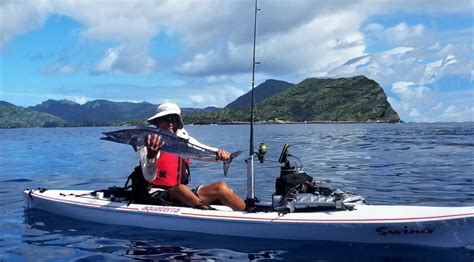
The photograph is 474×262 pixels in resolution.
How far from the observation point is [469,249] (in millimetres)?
7750

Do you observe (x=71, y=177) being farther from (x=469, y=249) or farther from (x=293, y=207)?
(x=469, y=249)

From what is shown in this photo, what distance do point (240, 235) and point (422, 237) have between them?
3153 mm

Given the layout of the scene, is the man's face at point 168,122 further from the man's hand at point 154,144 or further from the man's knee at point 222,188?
the man's knee at point 222,188

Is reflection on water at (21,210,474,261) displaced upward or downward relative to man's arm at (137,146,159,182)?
downward

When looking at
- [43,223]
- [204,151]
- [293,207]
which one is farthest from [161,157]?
[43,223]

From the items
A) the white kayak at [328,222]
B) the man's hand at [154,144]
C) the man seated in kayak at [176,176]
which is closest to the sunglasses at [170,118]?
the man seated in kayak at [176,176]

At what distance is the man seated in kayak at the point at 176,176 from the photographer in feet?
28.7

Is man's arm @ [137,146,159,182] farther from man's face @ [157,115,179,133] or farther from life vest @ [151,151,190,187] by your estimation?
man's face @ [157,115,179,133]

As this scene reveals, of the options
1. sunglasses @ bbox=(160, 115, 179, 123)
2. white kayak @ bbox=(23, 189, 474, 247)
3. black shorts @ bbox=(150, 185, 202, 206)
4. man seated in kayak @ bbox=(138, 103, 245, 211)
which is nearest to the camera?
white kayak @ bbox=(23, 189, 474, 247)

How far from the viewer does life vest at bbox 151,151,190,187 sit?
9055 millimetres

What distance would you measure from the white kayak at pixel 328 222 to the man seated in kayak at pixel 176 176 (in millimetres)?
275

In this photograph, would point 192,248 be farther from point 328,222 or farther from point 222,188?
point 328,222

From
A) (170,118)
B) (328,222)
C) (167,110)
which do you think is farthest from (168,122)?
(328,222)

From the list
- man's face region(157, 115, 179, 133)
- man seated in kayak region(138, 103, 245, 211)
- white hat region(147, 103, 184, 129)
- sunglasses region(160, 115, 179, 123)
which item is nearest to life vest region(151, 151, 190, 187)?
man seated in kayak region(138, 103, 245, 211)
